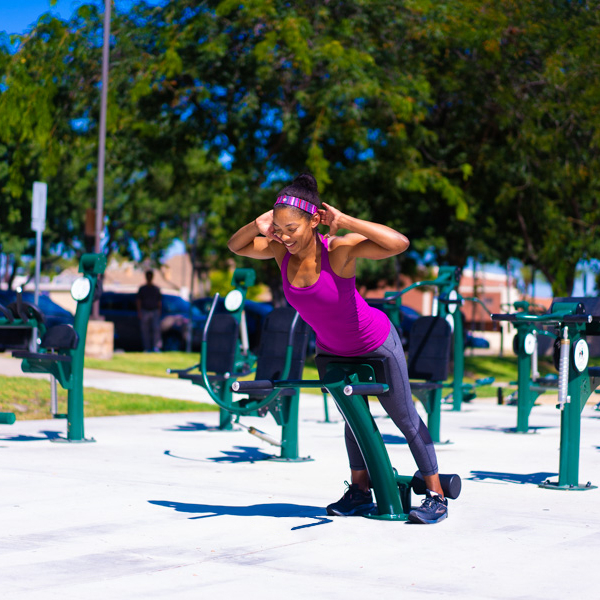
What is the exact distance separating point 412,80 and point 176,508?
15.5m

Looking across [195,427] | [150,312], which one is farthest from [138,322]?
[195,427]

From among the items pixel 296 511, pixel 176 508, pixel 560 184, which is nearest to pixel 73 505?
pixel 176 508

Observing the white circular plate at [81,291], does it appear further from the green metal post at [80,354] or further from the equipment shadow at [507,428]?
the equipment shadow at [507,428]

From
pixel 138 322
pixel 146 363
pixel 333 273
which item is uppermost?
pixel 333 273

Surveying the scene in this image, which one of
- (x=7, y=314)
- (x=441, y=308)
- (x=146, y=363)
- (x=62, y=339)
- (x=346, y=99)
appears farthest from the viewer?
(x=346, y=99)

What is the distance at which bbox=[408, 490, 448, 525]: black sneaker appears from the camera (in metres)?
5.75

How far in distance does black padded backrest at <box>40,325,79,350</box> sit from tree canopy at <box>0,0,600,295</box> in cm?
1103

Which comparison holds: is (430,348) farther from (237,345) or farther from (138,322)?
(138,322)

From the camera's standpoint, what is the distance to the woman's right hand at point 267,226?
17.7ft

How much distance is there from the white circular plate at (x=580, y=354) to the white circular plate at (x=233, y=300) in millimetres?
4183

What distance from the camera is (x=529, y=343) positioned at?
1131 centimetres

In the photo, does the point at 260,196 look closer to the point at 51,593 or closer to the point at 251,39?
the point at 251,39

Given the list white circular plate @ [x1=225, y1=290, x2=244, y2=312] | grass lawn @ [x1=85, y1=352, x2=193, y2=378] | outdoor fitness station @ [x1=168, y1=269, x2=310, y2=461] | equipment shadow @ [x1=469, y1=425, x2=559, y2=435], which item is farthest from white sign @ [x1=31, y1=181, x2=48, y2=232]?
equipment shadow @ [x1=469, y1=425, x2=559, y2=435]

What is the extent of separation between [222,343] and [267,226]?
4752 millimetres
